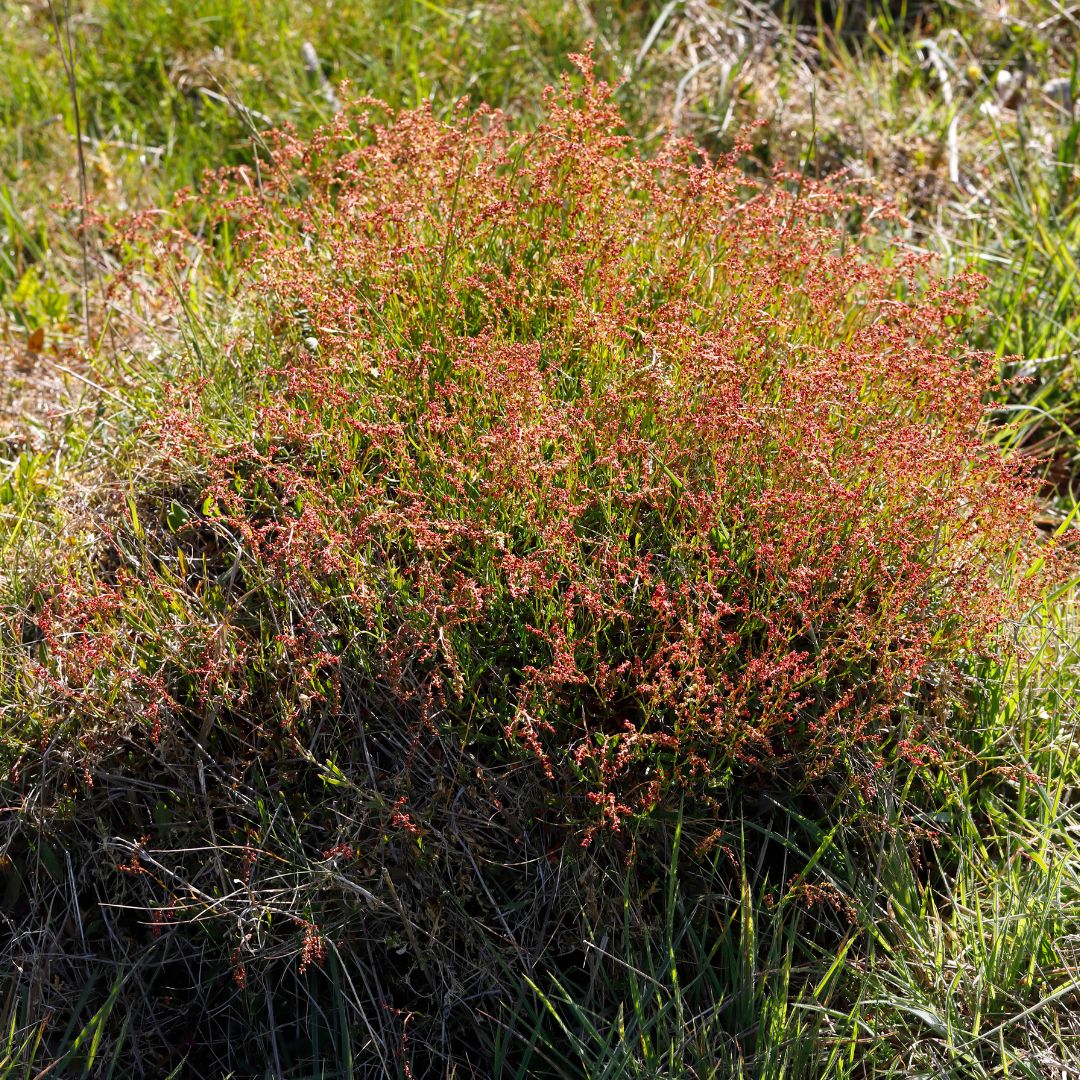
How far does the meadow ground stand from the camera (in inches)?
85.7

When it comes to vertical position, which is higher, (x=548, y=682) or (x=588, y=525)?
(x=588, y=525)

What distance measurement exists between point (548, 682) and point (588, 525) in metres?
0.41

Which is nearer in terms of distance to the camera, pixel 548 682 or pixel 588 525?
pixel 548 682

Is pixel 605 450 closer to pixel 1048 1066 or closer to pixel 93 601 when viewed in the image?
pixel 93 601

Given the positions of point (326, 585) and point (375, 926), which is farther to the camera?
point (326, 585)

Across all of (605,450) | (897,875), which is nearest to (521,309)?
(605,450)

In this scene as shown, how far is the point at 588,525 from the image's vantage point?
2.42m

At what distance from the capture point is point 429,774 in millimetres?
2332

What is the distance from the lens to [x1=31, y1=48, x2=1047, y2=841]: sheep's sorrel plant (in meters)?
2.21

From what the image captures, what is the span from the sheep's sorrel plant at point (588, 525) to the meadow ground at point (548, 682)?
0.01m

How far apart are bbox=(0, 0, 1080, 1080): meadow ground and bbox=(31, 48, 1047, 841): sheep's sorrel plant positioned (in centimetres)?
1

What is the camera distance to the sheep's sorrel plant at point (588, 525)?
2.21 metres

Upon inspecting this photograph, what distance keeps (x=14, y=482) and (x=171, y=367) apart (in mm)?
487

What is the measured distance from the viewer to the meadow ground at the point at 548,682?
2.18 m
